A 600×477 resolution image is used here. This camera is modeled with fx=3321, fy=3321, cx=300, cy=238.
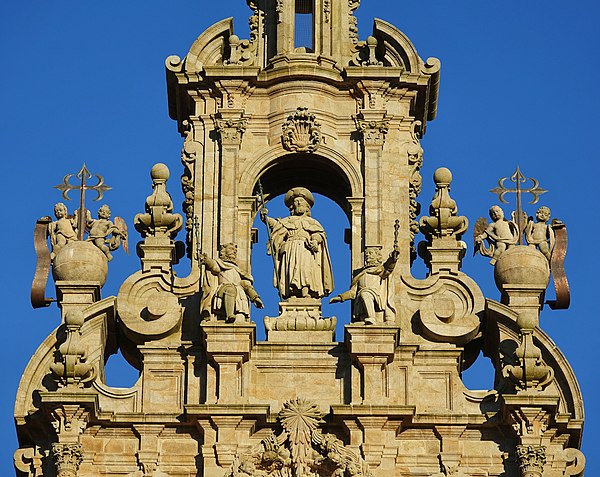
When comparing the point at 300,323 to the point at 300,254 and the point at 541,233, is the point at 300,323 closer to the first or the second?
the point at 300,254

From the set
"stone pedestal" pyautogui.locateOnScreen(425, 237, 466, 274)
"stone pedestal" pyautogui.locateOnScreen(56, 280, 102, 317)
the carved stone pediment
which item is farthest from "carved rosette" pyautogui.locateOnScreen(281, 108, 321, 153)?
the carved stone pediment

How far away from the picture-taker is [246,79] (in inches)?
1994

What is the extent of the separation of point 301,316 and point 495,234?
3272mm

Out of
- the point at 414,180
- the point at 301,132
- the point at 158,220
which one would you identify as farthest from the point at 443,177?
the point at 158,220

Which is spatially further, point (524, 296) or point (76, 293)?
point (76, 293)

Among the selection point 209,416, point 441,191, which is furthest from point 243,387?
point 441,191

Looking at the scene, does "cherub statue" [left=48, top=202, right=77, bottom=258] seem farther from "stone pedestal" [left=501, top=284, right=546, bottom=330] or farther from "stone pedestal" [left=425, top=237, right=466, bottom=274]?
"stone pedestal" [left=501, top=284, right=546, bottom=330]

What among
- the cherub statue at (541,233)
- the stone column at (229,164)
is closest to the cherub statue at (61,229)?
the stone column at (229,164)

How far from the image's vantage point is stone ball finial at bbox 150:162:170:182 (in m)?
50.0

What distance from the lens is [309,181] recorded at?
51.3 metres

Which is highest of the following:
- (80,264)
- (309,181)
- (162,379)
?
(309,181)

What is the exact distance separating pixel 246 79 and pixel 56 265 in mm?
4243

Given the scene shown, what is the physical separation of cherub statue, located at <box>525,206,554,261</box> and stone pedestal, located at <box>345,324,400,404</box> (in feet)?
9.84

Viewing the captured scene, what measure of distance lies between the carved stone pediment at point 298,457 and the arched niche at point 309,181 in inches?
124
